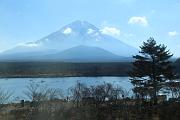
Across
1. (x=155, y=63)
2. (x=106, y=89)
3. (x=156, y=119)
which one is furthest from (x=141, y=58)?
(x=156, y=119)

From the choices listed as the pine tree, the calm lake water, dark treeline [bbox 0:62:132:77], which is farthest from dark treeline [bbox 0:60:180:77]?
the pine tree

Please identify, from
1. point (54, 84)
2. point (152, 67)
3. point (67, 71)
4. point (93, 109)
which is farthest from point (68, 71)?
point (93, 109)

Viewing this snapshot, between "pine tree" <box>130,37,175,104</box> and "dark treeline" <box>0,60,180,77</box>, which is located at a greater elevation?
"dark treeline" <box>0,60,180,77</box>

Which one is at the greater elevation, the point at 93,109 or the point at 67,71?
the point at 67,71

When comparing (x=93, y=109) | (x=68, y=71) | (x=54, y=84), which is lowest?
(x=93, y=109)

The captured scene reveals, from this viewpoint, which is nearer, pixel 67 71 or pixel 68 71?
pixel 68 71

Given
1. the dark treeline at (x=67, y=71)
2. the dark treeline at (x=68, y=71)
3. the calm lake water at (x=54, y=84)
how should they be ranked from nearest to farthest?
the calm lake water at (x=54, y=84)
the dark treeline at (x=68, y=71)
the dark treeline at (x=67, y=71)

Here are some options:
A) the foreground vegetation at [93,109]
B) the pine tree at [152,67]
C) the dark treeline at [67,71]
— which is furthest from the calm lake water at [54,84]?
the dark treeline at [67,71]

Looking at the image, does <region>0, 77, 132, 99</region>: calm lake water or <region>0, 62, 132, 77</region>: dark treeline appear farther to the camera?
<region>0, 62, 132, 77</region>: dark treeline

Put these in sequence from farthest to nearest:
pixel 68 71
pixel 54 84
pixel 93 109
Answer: pixel 68 71 < pixel 54 84 < pixel 93 109

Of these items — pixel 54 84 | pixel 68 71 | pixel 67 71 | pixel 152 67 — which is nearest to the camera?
pixel 152 67

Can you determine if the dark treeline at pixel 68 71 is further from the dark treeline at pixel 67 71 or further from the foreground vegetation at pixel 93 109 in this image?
the foreground vegetation at pixel 93 109

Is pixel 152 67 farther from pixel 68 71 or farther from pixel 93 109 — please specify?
pixel 68 71

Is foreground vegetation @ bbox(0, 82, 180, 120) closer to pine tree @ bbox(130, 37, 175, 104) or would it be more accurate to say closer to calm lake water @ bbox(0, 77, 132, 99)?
pine tree @ bbox(130, 37, 175, 104)
